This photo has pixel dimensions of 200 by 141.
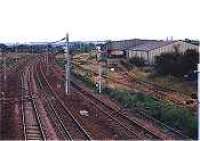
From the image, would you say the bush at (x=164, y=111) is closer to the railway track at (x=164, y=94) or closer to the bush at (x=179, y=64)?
the railway track at (x=164, y=94)

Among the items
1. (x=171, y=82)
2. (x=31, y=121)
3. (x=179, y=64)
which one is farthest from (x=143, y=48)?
(x=31, y=121)

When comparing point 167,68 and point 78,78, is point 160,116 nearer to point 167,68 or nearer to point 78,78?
point 167,68

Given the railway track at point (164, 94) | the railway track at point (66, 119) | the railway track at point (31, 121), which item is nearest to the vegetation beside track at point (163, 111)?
the railway track at point (164, 94)

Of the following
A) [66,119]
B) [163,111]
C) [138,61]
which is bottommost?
[66,119]

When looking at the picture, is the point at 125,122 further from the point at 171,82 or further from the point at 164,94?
the point at 171,82

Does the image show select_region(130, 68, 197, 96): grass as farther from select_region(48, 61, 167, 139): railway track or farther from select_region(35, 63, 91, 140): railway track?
select_region(35, 63, 91, 140): railway track

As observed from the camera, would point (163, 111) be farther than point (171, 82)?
No

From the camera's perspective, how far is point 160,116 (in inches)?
821

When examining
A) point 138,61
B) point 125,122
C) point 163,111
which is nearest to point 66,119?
point 125,122

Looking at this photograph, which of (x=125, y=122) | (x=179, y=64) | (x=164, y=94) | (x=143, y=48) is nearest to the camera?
(x=125, y=122)

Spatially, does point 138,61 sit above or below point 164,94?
above

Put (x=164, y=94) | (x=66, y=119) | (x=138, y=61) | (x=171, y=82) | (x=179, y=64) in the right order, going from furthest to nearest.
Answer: (x=138, y=61) < (x=179, y=64) < (x=171, y=82) < (x=164, y=94) < (x=66, y=119)

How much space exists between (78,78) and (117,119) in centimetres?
2426

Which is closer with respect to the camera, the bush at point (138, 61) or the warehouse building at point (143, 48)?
the warehouse building at point (143, 48)
